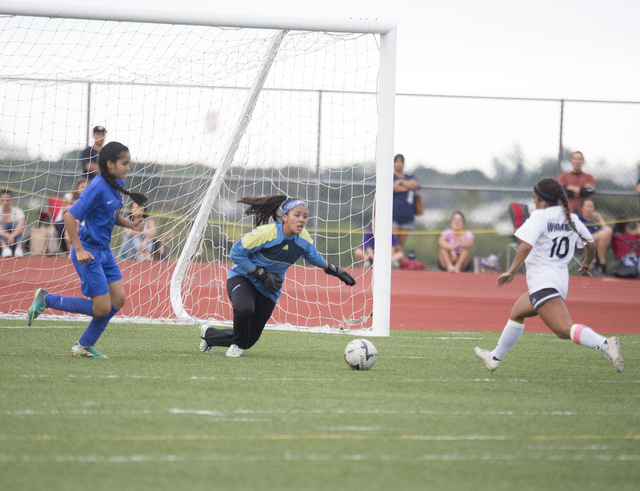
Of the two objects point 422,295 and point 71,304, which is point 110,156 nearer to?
point 71,304

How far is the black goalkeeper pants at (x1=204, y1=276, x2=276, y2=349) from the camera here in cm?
632

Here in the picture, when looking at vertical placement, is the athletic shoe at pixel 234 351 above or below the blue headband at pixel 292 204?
below

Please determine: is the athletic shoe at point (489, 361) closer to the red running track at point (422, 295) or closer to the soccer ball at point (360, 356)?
the soccer ball at point (360, 356)

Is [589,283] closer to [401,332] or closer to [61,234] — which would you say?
[401,332]

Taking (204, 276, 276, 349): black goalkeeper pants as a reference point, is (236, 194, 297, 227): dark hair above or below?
above

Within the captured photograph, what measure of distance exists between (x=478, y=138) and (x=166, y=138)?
7.72 metres

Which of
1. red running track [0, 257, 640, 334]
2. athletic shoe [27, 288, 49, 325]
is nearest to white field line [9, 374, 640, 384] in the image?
athletic shoe [27, 288, 49, 325]

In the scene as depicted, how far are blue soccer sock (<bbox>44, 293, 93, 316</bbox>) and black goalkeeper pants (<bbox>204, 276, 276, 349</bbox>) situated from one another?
112 centimetres

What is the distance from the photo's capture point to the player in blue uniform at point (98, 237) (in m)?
5.70

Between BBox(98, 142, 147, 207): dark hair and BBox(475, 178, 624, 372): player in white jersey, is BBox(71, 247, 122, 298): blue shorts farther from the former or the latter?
BBox(475, 178, 624, 372): player in white jersey

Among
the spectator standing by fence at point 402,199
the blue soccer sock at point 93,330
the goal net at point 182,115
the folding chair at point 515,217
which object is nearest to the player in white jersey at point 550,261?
the goal net at point 182,115

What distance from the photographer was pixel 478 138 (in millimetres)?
15141

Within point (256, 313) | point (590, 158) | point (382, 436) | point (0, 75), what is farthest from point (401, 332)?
point (590, 158)

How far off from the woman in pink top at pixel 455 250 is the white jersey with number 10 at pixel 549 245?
9.63m
